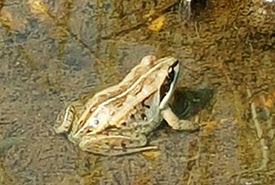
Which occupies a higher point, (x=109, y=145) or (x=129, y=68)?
(x=129, y=68)

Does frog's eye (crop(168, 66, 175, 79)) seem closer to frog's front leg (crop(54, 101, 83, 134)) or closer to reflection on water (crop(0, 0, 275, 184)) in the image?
reflection on water (crop(0, 0, 275, 184))

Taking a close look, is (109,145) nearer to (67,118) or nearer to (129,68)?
(67,118)

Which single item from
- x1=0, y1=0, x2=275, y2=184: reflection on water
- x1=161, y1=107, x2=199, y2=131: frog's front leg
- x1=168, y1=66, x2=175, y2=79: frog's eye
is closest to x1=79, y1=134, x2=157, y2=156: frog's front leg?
x1=0, y1=0, x2=275, y2=184: reflection on water

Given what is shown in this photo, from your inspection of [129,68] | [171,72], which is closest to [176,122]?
[171,72]

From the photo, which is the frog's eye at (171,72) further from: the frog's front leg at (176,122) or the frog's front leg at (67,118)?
the frog's front leg at (67,118)

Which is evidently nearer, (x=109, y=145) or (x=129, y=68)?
(x=109, y=145)
